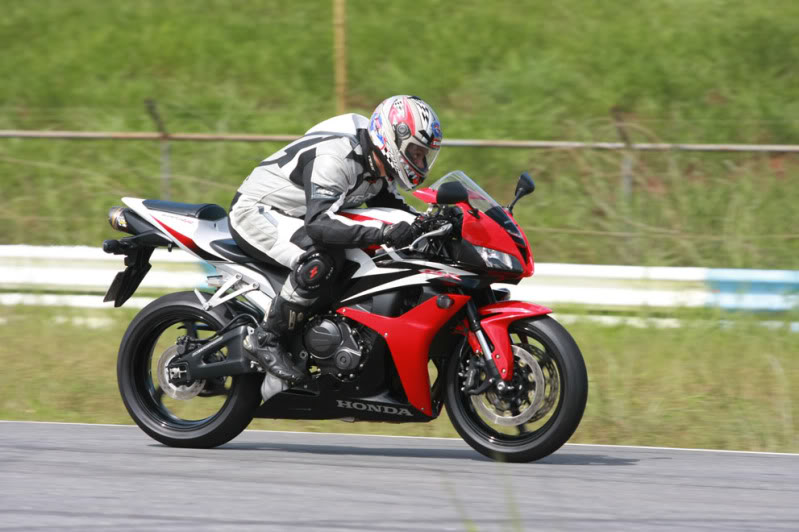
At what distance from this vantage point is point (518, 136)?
13828 mm

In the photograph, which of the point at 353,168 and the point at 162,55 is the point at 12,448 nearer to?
the point at 353,168

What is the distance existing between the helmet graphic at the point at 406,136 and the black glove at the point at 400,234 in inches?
14.3

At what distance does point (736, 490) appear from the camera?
508 centimetres

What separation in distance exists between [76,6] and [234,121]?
6.46 m

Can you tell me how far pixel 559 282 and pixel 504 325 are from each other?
13.5ft

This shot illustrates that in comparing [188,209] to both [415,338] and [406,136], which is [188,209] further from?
[415,338]

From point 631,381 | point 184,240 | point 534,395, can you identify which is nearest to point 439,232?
point 534,395

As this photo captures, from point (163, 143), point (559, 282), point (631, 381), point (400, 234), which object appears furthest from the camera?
point (163, 143)

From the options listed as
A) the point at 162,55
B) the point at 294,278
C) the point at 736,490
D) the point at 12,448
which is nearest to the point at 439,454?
the point at 294,278

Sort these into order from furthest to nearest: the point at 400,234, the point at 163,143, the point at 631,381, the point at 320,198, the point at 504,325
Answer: the point at 163,143 → the point at 631,381 → the point at 320,198 → the point at 504,325 → the point at 400,234

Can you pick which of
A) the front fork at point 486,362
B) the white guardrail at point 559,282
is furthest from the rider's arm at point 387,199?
the white guardrail at point 559,282

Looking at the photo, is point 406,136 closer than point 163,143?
Yes

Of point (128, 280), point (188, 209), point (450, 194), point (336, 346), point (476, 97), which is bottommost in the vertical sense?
point (476, 97)

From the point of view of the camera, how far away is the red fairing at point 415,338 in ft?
18.7
